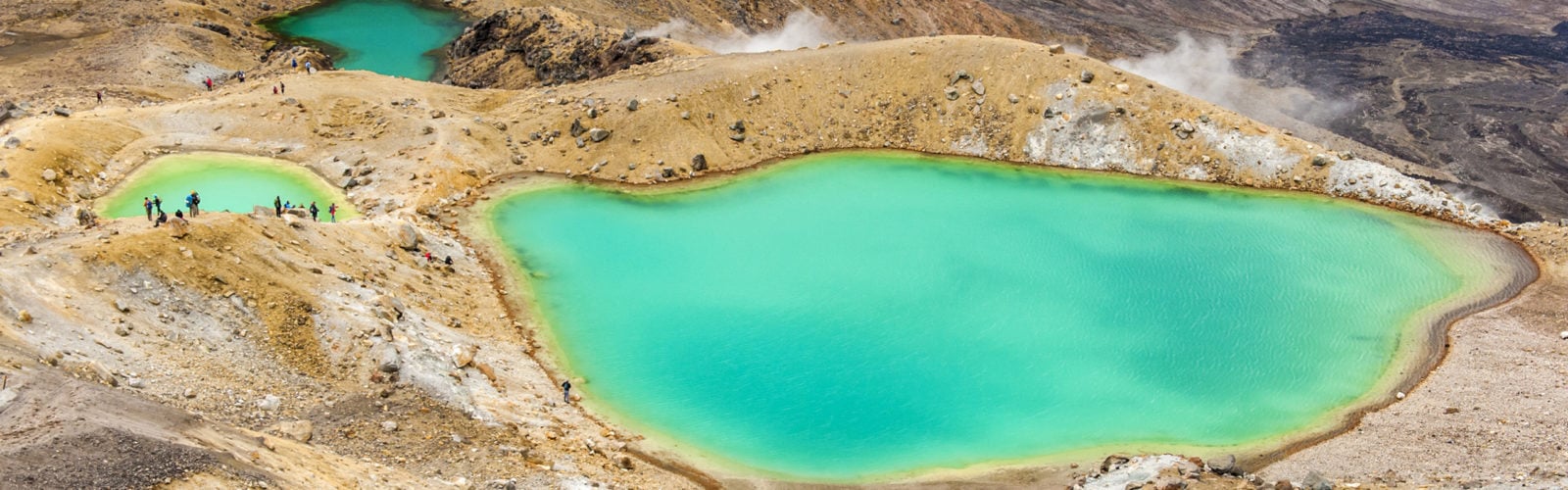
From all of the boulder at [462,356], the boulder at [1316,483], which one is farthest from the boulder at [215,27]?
the boulder at [1316,483]

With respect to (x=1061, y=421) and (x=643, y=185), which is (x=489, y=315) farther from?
(x=1061, y=421)

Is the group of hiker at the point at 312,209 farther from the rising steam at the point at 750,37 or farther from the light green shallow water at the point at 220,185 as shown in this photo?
the rising steam at the point at 750,37

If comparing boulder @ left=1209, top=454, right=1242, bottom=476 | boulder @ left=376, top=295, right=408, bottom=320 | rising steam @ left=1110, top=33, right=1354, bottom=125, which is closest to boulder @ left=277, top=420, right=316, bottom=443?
boulder @ left=376, top=295, right=408, bottom=320

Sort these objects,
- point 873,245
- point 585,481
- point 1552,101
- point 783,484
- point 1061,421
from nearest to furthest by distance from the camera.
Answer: point 585,481 → point 783,484 → point 1061,421 → point 873,245 → point 1552,101

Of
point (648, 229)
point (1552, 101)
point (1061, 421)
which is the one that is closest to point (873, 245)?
point (648, 229)

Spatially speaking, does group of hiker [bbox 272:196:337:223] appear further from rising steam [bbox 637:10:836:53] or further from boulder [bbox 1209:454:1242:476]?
rising steam [bbox 637:10:836:53]

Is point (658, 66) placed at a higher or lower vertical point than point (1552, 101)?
lower
